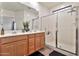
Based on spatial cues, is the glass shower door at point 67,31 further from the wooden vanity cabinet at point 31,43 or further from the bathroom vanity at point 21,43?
the wooden vanity cabinet at point 31,43

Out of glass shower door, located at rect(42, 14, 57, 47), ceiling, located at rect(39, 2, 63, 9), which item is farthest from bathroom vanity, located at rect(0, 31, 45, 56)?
ceiling, located at rect(39, 2, 63, 9)

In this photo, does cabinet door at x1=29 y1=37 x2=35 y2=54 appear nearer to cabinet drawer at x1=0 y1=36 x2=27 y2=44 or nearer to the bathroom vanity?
the bathroom vanity

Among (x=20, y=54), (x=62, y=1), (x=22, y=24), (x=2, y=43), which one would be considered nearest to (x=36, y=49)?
(x=20, y=54)

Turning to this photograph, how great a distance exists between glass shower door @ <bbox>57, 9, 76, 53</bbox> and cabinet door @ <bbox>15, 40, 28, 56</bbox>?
825mm

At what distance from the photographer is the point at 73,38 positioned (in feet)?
8.12

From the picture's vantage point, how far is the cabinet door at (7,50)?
194 centimetres

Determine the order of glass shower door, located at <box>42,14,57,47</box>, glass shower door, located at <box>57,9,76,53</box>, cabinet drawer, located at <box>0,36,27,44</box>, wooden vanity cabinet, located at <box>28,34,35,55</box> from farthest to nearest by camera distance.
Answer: glass shower door, located at <box>42,14,57,47</box>
wooden vanity cabinet, located at <box>28,34,35,55</box>
glass shower door, located at <box>57,9,76,53</box>
cabinet drawer, located at <box>0,36,27,44</box>

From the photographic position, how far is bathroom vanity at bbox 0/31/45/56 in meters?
1.97

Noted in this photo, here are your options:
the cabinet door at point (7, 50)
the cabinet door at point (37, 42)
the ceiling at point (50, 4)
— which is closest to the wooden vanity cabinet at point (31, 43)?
the cabinet door at point (37, 42)

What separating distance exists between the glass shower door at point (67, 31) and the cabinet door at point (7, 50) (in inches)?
44.8

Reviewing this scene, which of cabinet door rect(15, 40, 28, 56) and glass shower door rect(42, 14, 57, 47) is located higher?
glass shower door rect(42, 14, 57, 47)

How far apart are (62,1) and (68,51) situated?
109cm

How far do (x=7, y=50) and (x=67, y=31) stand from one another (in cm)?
137

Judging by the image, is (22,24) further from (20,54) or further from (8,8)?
(20,54)
